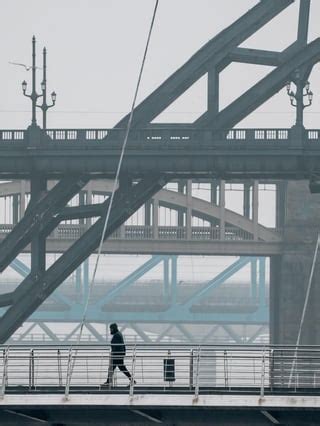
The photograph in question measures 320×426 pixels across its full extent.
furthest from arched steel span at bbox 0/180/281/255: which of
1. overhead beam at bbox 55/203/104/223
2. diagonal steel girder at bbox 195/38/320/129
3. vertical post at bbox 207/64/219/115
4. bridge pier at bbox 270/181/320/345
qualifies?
overhead beam at bbox 55/203/104/223

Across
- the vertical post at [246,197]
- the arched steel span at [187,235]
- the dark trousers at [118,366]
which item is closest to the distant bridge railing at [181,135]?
the dark trousers at [118,366]

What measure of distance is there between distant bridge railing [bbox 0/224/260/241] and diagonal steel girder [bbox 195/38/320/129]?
57.0 meters

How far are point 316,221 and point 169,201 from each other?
51.0ft

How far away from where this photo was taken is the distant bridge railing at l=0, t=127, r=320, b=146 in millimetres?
91812

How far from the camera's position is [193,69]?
9144cm

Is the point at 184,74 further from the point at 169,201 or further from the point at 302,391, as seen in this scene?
the point at 169,201

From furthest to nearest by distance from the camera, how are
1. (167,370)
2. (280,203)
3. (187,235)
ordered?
(280,203) → (187,235) → (167,370)

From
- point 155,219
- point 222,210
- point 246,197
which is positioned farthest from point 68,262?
point 246,197

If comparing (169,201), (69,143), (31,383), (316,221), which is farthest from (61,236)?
(31,383)

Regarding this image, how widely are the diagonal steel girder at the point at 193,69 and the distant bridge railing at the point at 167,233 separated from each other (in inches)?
2265

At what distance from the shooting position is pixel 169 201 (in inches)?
6048

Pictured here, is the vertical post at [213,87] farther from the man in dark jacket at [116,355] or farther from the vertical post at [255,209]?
the vertical post at [255,209]

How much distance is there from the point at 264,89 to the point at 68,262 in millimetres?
12264

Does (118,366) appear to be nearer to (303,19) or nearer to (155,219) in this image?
(303,19)
